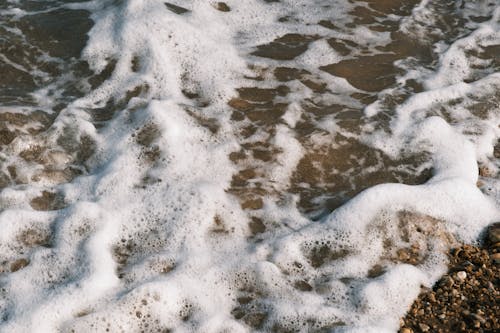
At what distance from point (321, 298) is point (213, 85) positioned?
7.23 ft

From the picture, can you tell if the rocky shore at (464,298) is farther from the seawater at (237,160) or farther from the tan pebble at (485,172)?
the tan pebble at (485,172)

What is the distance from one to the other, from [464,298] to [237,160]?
1796 millimetres

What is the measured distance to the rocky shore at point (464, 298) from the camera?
3.38 meters

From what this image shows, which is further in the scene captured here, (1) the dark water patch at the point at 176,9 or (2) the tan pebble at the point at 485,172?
(1) the dark water patch at the point at 176,9

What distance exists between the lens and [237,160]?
173 inches

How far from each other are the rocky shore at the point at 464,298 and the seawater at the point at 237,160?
0.09 m

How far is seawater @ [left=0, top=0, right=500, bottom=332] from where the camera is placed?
3.55 m

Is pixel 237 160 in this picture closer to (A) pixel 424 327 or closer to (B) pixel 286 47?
(B) pixel 286 47

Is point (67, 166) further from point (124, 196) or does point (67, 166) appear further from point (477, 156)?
point (477, 156)

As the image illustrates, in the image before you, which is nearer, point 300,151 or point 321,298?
point 321,298

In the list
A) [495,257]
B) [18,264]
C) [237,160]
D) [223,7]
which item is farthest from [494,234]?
[223,7]

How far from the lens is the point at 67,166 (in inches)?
169

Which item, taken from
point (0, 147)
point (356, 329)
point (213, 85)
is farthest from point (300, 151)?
point (0, 147)

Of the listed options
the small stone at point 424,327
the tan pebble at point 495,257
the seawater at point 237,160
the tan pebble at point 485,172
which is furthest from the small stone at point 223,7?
the small stone at point 424,327
